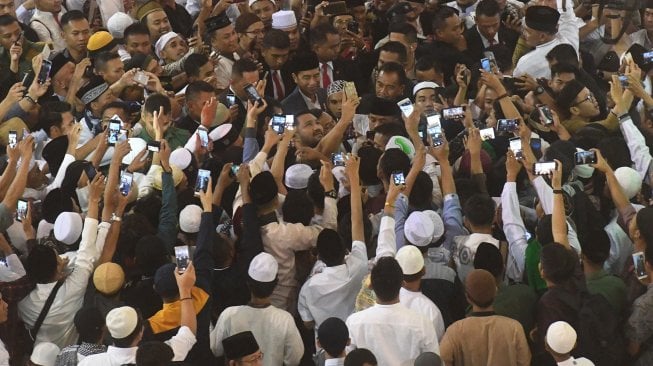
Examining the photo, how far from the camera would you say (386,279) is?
22.0 feet

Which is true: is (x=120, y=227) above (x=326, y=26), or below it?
above

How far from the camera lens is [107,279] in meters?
7.18

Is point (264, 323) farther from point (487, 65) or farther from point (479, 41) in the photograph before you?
point (479, 41)

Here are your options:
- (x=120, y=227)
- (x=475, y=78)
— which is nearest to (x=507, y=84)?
(x=475, y=78)

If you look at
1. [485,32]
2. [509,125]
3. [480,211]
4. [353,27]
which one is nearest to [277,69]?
[353,27]

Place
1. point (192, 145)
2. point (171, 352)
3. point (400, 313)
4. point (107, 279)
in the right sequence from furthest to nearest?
point (192, 145) → point (107, 279) → point (400, 313) → point (171, 352)

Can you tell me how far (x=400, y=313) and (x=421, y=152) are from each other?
1503 millimetres

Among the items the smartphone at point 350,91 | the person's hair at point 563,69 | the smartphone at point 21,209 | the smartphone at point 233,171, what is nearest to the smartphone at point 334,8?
the smartphone at point 350,91

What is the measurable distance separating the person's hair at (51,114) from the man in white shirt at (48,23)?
1.87m

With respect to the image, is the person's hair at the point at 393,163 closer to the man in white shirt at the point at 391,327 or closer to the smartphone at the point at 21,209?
the man in white shirt at the point at 391,327

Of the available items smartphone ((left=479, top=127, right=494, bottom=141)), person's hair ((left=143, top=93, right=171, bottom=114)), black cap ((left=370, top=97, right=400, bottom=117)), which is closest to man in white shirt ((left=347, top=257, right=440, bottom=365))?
smartphone ((left=479, top=127, right=494, bottom=141))

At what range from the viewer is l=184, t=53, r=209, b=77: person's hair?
1008 centimetres

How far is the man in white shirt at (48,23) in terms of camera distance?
1151 centimetres

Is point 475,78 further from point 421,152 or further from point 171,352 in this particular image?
point 171,352
